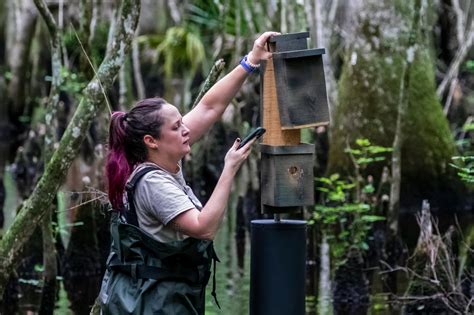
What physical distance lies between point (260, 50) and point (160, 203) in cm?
91

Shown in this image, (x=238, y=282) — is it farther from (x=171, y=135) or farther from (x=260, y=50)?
(x=171, y=135)

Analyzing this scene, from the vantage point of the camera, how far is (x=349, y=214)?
10266 millimetres

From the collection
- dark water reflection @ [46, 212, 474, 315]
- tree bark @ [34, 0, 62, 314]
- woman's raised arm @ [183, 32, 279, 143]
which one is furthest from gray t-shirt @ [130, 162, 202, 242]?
dark water reflection @ [46, 212, 474, 315]

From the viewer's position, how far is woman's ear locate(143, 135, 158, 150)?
4.70 meters

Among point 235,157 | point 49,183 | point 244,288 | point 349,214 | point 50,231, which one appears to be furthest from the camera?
point 349,214

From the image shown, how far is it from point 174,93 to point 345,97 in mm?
9797

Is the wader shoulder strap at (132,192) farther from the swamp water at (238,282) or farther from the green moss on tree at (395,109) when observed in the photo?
the green moss on tree at (395,109)

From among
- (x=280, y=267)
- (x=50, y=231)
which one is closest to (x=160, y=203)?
(x=280, y=267)

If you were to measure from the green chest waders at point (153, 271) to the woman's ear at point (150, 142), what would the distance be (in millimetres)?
111

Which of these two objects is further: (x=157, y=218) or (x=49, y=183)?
(x=49, y=183)

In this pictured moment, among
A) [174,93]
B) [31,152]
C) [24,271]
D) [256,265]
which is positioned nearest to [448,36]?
[174,93]

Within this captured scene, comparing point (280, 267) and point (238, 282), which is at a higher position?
point (280, 267)

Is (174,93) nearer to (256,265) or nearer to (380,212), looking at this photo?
(380,212)

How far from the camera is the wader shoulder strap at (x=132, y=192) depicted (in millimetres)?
4625
